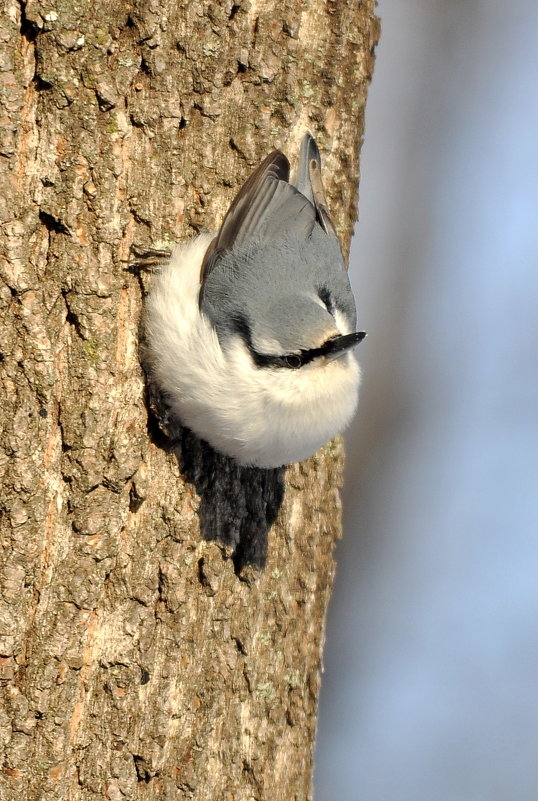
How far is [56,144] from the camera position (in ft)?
6.70

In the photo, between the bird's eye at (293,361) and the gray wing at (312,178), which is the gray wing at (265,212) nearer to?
the gray wing at (312,178)

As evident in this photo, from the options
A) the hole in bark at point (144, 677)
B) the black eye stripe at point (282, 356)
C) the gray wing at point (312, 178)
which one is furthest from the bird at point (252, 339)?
the hole in bark at point (144, 677)

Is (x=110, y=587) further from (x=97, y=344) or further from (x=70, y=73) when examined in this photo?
(x=70, y=73)

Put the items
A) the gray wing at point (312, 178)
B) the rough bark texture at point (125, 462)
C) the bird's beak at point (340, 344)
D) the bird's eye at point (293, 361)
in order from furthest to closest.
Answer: the gray wing at point (312, 178) → the bird's eye at point (293, 361) → the bird's beak at point (340, 344) → the rough bark texture at point (125, 462)

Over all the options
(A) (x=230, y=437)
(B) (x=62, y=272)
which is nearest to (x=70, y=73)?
(B) (x=62, y=272)

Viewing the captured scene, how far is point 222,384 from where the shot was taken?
220 cm

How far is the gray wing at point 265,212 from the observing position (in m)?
2.28

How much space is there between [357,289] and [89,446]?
4405 mm

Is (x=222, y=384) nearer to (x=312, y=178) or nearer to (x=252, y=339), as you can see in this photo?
(x=252, y=339)

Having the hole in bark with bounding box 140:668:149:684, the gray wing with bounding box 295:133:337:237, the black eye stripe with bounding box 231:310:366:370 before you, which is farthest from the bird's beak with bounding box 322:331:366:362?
the hole in bark with bounding box 140:668:149:684

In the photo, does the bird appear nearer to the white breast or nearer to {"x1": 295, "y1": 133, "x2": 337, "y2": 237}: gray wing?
the white breast

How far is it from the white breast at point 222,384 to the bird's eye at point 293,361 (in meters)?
0.02

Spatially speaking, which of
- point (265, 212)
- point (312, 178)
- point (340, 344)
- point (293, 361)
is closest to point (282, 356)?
point (293, 361)

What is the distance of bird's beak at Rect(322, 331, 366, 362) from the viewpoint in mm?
2096
